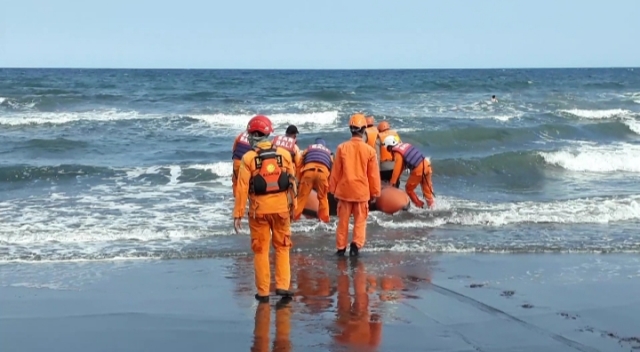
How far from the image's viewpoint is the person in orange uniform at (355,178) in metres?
9.16

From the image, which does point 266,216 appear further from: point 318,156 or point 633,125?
point 633,125

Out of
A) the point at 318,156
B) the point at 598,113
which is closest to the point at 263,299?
the point at 318,156

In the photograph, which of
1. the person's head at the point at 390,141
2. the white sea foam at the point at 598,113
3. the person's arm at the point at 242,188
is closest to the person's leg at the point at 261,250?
the person's arm at the point at 242,188

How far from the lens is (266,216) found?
23.4 ft

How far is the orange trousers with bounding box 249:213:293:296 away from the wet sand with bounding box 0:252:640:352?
0.21 m

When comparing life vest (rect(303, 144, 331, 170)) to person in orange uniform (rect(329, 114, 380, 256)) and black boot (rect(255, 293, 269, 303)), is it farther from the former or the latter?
black boot (rect(255, 293, 269, 303))

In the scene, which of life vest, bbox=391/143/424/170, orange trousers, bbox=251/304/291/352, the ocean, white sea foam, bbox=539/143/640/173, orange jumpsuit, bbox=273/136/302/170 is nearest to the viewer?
orange trousers, bbox=251/304/291/352

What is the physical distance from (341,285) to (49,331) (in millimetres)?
2740

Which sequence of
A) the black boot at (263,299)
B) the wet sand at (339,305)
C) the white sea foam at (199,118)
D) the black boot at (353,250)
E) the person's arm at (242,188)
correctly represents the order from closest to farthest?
the wet sand at (339,305) → the person's arm at (242,188) → the black boot at (263,299) → the black boot at (353,250) → the white sea foam at (199,118)

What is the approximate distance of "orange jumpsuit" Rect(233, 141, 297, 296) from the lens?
6980 millimetres

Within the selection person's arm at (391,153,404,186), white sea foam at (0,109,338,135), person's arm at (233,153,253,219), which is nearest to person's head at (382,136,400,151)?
person's arm at (391,153,404,186)

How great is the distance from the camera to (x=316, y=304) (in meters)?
Result: 7.25

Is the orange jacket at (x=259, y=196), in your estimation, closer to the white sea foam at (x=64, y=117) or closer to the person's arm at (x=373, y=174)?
the person's arm at (x=373, y=174)

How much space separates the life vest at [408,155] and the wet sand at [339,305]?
227 cm
